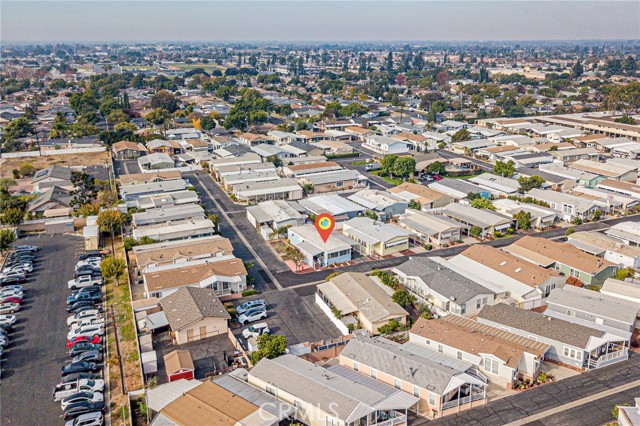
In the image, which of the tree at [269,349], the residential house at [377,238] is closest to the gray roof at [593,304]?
the residential house at [377,238]

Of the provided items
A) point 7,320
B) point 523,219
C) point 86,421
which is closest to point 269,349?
point 86,421

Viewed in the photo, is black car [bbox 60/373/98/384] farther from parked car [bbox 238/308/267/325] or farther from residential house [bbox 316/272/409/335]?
residential house [bbox 316/272/409/335]

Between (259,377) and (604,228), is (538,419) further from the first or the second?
(604,228)

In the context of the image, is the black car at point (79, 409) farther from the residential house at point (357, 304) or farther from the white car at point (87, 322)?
the residential house at point (357, 304)

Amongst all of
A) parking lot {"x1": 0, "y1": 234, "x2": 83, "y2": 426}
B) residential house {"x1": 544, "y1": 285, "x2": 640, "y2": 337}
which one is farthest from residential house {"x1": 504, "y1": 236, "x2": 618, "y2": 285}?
parking lot {"x1": 0, "y1": 234, "x2": 83, "y2": 426}

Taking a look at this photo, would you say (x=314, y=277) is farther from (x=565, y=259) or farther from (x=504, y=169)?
(x=504, y=169)

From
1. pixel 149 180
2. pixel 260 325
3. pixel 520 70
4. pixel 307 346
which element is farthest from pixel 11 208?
pixel 520 70
